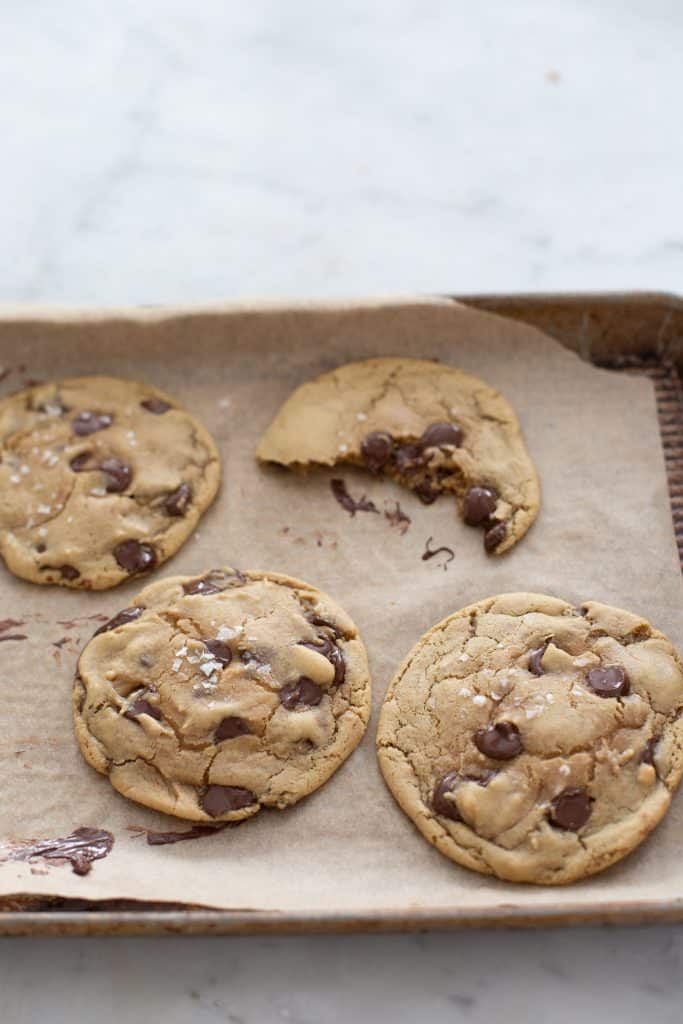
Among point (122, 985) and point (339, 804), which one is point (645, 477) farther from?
point (122, 985)

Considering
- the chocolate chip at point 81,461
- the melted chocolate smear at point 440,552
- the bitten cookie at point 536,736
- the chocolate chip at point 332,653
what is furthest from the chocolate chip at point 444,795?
the chocolate chip at point 81,461

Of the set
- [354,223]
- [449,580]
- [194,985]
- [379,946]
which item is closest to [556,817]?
[379,946]

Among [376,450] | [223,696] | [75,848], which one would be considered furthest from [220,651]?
[376,450]

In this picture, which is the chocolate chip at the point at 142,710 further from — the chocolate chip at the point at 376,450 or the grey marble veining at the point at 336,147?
the grey marble veining at the point at 336,147

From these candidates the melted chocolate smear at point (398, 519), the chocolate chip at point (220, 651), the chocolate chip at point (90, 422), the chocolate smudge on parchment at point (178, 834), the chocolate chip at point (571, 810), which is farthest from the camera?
the chocolate chip at point (90, 422)

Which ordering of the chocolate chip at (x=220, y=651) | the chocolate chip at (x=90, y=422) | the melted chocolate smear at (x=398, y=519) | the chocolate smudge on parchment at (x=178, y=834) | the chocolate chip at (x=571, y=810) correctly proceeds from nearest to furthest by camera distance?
1. the chocolate chip at (x=571, y=810)
2. the chocolate smudge on parchment at (x=178, y=834)
3. the chocolate chip at (x=220, y=651)
4. the melted chocolate smear at (x=398, y=519)
5. the chocolate chip at (x=90, y=422)

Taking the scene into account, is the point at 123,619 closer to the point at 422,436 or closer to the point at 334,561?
the point at 334,561

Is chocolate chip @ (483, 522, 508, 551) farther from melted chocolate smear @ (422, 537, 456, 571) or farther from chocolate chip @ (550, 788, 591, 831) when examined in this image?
chocolate chip @ (550, 788, 591, 831)
